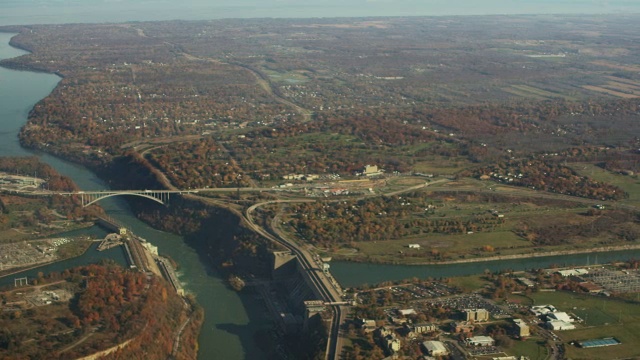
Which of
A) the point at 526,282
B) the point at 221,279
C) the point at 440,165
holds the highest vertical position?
the point at 526,282

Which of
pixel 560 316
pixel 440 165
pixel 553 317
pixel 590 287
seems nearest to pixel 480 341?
pixel 553 317

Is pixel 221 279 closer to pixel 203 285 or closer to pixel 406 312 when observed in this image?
pixel 203 285

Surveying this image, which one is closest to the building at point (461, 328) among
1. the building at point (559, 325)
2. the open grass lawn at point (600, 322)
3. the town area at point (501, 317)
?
the town area at point (501, 317)

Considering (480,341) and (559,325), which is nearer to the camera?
(480,341)

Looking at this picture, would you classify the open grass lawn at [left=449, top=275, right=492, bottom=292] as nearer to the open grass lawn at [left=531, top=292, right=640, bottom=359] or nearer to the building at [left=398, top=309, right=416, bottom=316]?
the open grass lawn at [left=531, top=292, right=640, bottom=359]

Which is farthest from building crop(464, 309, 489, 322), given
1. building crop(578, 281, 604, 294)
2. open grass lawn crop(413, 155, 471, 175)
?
open grass lawn crop(413, 155, 471, 175)

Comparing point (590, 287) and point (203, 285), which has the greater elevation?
point (590, 287)
